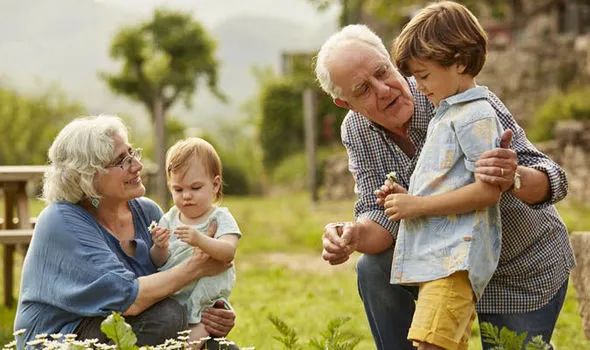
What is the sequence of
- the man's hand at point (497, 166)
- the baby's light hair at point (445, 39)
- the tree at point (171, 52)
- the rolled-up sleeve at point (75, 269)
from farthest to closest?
the tree at point (171, 52) < the rolled-up sleeve at point (75, 269) < the baby's light hair at point (445, 39) < the man's hand at point (497, 166)

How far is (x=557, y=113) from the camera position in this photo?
18.6 meters

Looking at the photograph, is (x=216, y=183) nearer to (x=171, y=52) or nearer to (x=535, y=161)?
(x=535, y=161)

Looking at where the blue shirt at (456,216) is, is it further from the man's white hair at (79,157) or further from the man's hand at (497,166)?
the man's white hair at (79,157)

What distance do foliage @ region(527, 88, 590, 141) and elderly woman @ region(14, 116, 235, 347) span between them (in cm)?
1471

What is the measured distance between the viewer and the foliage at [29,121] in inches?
1523

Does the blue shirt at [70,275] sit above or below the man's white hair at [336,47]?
below

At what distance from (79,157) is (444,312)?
1.52 metres

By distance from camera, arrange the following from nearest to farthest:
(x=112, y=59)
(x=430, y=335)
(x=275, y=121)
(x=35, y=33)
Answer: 1. (x=430, y=335)
2. (x=112, y=59)
3. (x=275, y=121)
4. (x=35, y=33)

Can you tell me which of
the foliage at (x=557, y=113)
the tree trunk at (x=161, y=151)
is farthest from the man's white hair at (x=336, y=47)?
the foliage at (x=557, y=113)

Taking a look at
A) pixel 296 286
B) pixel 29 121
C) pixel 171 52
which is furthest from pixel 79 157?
pixel 29 121

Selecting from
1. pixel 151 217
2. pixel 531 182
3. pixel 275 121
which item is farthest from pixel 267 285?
pixel 275 121

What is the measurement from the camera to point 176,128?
2886cm

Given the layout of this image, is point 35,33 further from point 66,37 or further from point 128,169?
point 128,169

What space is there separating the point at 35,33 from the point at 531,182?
178998 millimetres
